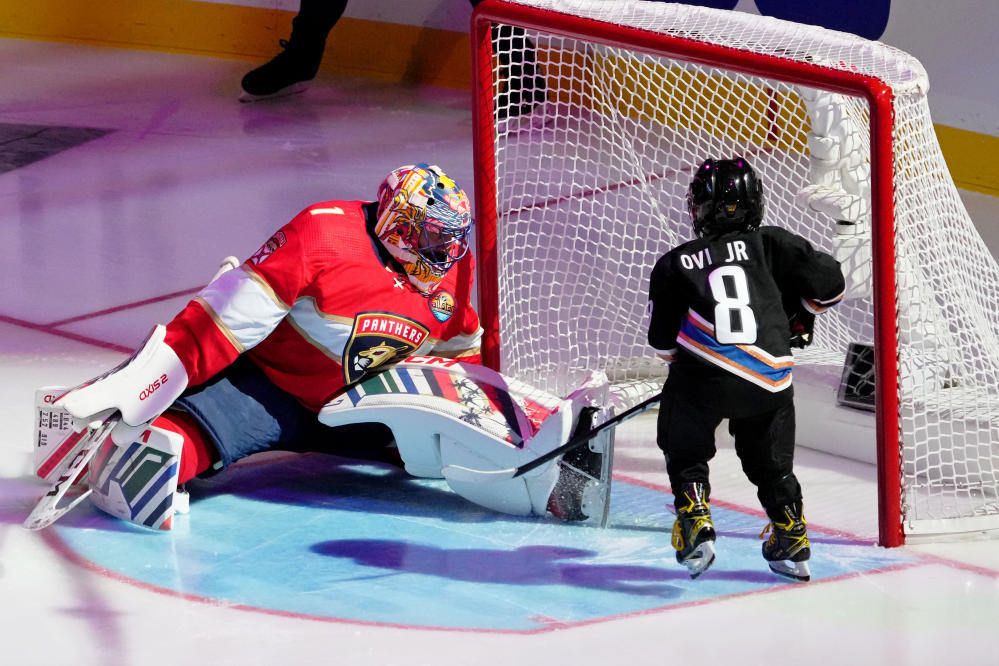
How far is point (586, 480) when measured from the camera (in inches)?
134

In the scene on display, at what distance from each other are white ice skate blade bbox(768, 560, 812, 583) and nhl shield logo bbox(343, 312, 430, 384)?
3.27 ft

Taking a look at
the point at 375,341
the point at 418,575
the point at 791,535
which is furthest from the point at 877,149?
the point at 418,575

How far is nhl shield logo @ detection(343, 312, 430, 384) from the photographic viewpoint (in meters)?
3.43

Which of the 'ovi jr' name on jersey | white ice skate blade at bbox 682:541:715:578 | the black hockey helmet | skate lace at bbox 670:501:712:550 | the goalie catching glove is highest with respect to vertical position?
the black hockey helmet

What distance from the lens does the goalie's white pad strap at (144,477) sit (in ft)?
10.7

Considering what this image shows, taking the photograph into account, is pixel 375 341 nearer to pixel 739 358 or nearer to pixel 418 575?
pixel 418 575

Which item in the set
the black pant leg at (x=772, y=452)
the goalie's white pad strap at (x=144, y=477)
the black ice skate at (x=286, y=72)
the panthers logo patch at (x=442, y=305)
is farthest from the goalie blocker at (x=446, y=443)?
the black ice skate at (x=286, y=72)

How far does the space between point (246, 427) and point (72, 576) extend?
1.80 feet

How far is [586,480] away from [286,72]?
5.03 metres

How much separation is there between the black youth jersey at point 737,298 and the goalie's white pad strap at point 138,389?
104cm

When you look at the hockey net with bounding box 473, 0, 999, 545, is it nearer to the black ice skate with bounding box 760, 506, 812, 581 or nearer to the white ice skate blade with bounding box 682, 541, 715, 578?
the black ice skate with bounding box 760, 506, 812, 581

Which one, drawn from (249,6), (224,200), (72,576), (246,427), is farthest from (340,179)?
(72,576)

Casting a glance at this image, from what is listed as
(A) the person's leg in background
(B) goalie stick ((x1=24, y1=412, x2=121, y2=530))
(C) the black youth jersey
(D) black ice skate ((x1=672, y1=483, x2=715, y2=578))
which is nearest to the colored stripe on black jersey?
(C) the black youth jersey

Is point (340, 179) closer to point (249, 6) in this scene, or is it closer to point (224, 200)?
point (224, 200)
